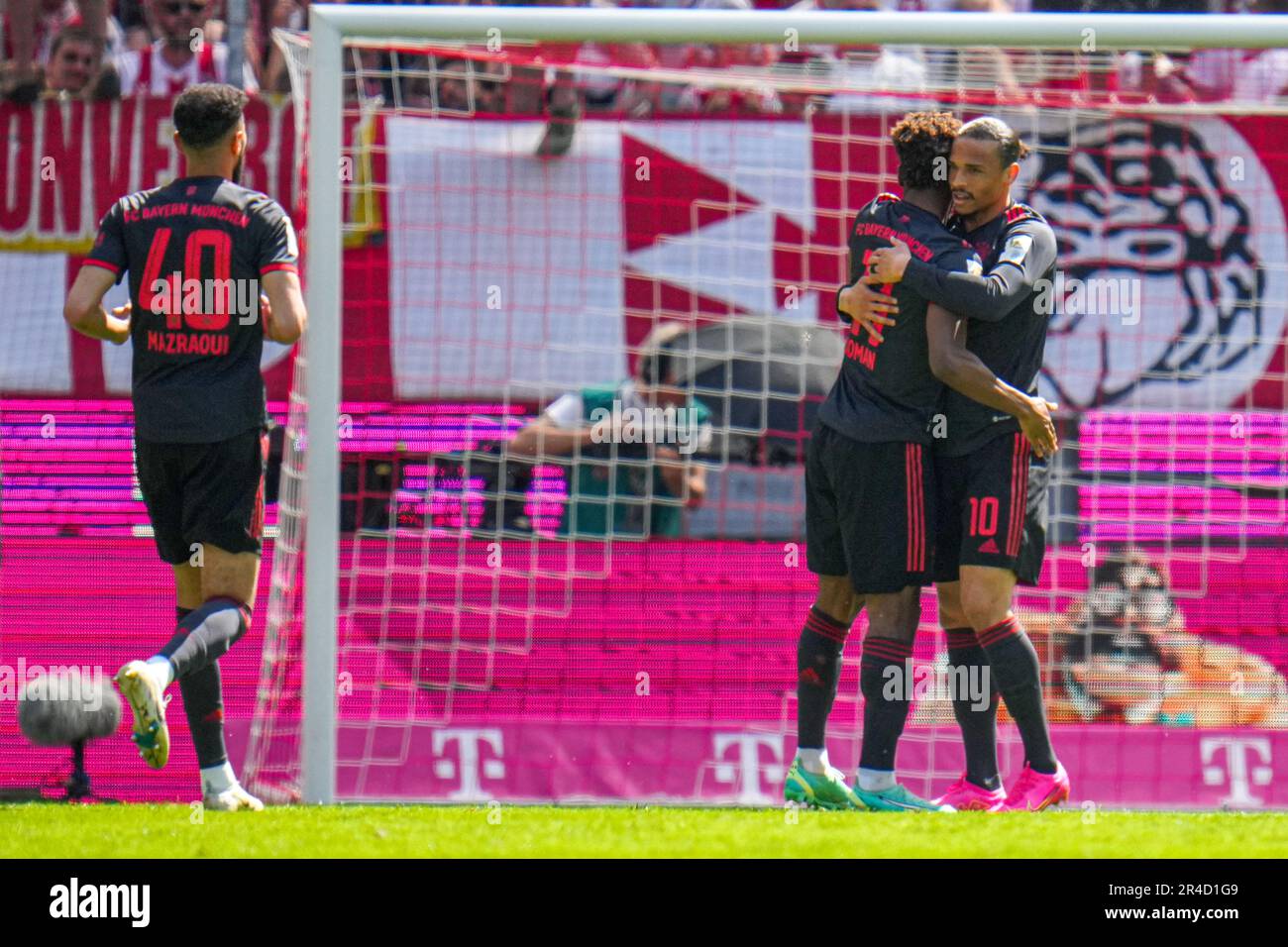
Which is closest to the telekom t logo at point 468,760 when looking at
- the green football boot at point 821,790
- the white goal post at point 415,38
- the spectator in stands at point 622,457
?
the white goal post at point 415,38

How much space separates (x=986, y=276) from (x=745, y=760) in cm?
216

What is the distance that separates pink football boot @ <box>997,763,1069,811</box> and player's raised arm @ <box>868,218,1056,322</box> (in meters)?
1.25

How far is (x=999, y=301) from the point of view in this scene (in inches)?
174

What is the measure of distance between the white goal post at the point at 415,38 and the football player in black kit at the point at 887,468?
593 mm

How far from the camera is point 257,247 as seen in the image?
4.57 meters

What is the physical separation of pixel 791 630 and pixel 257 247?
102 inches

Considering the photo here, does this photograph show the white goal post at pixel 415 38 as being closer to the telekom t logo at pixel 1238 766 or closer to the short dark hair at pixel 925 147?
the short dark hair at pixel 925 147

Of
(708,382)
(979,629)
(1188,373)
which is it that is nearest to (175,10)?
(708,382)

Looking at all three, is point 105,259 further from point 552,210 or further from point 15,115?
point 15,115

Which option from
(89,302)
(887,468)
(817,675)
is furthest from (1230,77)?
(89,302)

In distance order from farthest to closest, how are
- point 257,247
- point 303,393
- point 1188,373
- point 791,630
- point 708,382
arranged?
point 1188,373, point 708,382, point 791,630, point 303,393, point 257,247

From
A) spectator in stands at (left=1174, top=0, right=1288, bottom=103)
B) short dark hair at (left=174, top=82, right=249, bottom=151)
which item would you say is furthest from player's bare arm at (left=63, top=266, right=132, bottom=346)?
spectator in stands at (left=1174, top=0, right=1288, bottom=103)

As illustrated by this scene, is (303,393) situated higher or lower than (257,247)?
lower

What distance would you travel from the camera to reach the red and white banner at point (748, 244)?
7207 millimetres
